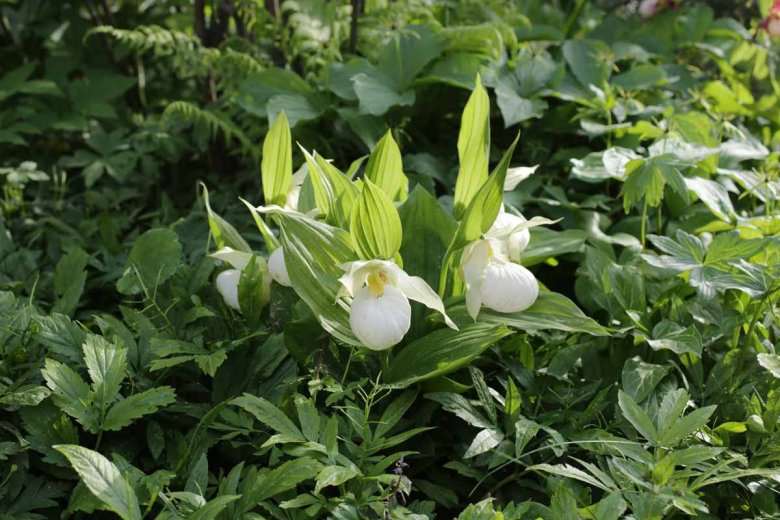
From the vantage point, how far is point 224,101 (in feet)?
7.64

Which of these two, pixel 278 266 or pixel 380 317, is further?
pixel 278 266

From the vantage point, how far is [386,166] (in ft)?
4.66

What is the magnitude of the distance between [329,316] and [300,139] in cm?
89

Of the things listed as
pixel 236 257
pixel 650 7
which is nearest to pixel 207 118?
pixel 236 257

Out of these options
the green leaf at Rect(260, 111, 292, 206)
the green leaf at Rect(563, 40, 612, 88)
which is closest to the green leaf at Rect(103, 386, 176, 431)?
the green leaf at Rect(260, 111, 292, 206)

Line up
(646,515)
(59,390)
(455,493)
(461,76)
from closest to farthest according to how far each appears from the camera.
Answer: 1. (646,515)
2. (59,390)
3. (455,493)
4. (461,76)

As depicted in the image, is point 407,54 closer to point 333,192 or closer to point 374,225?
point 333,192

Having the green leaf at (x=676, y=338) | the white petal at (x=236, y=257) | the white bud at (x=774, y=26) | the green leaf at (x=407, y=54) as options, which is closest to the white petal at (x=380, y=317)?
the white petal at (x=236, y=257)

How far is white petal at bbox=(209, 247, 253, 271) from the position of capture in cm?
142

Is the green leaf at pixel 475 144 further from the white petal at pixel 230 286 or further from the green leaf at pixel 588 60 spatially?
the green leaf at pixel 588 60

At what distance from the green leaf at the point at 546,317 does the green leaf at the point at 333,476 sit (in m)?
0.37

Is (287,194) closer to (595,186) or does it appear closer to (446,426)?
(446,426)

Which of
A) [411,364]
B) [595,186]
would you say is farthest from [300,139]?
[411,364]

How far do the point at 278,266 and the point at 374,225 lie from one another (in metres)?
0.25
